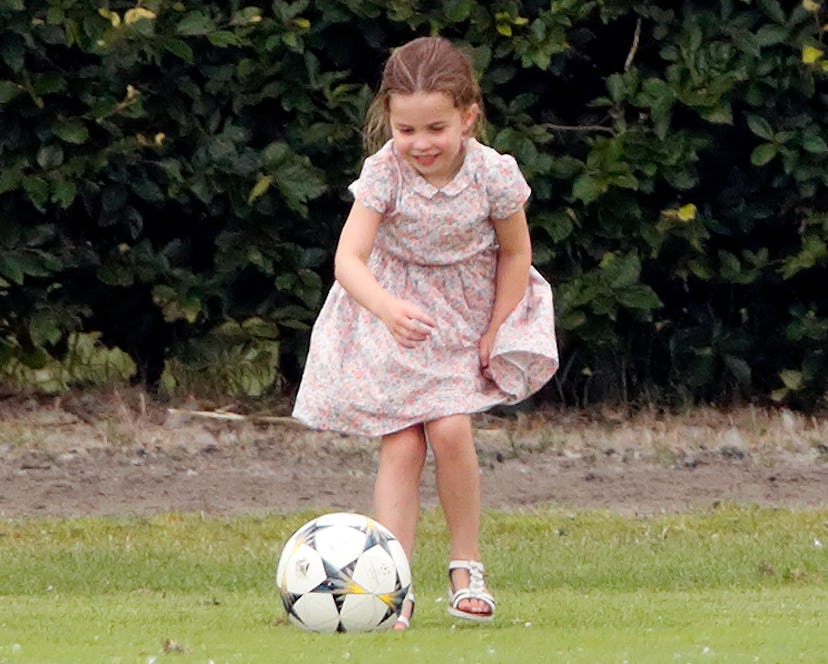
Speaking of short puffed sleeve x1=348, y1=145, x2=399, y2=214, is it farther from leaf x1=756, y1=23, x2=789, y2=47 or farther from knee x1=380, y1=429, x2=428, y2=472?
leaf x1=756, y1=23, x2=789, y2=47

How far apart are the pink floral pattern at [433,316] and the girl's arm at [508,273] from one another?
3 cm

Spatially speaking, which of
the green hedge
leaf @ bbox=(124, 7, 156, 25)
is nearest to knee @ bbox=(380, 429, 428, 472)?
the green hedge

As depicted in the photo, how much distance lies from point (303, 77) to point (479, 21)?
887 millimetres

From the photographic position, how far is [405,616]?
5.99 m

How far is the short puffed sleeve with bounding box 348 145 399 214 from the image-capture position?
6207mm

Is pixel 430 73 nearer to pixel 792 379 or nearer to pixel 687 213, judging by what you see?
pixel 687 213

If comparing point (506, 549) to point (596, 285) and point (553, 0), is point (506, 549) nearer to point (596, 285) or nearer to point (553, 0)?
point (596, 285)

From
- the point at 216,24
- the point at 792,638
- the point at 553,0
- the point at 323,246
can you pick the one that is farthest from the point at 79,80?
the point at 792,638

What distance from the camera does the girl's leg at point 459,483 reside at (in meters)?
6.13

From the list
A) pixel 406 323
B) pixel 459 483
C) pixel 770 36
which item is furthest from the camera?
pixel 770 36

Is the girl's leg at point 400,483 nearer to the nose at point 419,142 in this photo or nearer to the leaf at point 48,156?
the nose at point 419,142

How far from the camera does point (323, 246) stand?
32.8 feet

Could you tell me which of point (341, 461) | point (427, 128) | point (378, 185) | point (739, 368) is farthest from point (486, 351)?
point (739, 368)

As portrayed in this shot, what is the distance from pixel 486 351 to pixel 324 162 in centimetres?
371
